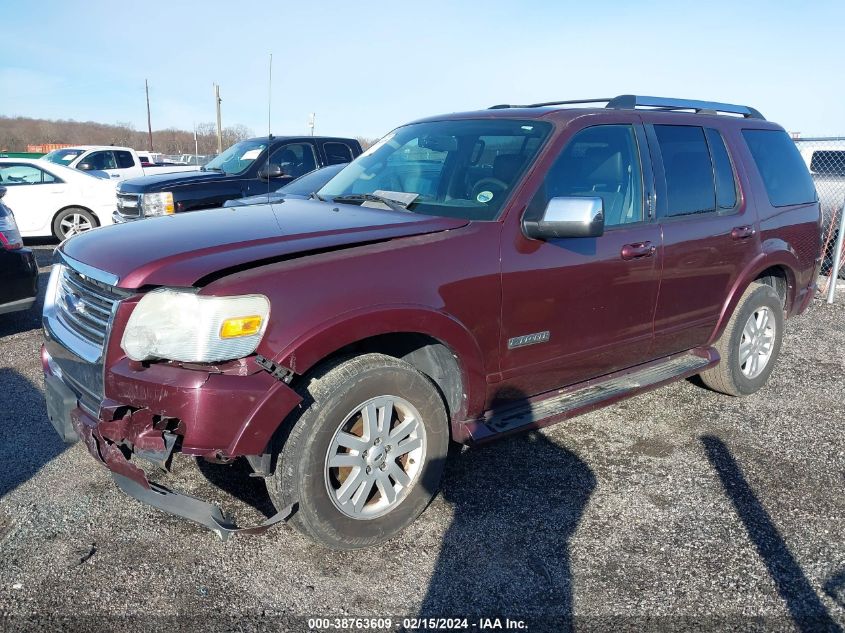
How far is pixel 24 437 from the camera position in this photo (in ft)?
13.3

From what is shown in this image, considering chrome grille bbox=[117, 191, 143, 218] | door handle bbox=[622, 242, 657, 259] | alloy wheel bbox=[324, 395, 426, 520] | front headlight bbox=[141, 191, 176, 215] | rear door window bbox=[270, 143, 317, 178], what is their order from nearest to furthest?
alloy wheel bbox=[324, 395, 426, 520]
door handle bbox=[622, 242, 657, 259]
front headlight bbox=[141, 191, 176, 215]
chrome grille bbox=[117, 191, 143, 218]
rear door window bbox=[270, 143, 317, 178]

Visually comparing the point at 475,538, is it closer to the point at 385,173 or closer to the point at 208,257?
the point at 208,257

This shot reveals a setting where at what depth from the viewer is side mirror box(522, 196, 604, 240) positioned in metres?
3.13

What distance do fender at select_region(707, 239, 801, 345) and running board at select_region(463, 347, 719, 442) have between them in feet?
0.72

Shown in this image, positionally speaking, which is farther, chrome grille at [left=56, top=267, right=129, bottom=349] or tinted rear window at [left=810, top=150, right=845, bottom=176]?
tinted rear window at [left=810, top=150, right=845, bottom=176]

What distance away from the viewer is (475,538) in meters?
3.11

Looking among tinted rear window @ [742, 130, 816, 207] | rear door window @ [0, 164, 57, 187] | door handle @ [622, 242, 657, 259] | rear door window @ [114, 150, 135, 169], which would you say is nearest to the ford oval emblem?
door handle @ [622, 242, 657, 259]

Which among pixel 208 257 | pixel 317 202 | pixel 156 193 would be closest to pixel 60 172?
pixel 156 193

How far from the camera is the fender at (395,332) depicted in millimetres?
2613

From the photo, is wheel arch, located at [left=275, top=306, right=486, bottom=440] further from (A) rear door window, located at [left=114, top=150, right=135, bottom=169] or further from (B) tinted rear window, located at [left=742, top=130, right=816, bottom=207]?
(A) rear door window, located at [left=114, top=150, right=135, bottom=169]

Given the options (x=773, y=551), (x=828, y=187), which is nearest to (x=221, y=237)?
(x=773, y=551)

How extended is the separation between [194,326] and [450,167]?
72.3 inches

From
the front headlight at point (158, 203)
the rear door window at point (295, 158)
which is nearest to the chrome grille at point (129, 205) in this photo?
the front headlight at point (158, 203)

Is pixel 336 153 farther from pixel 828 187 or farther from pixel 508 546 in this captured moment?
pixel 508 546
